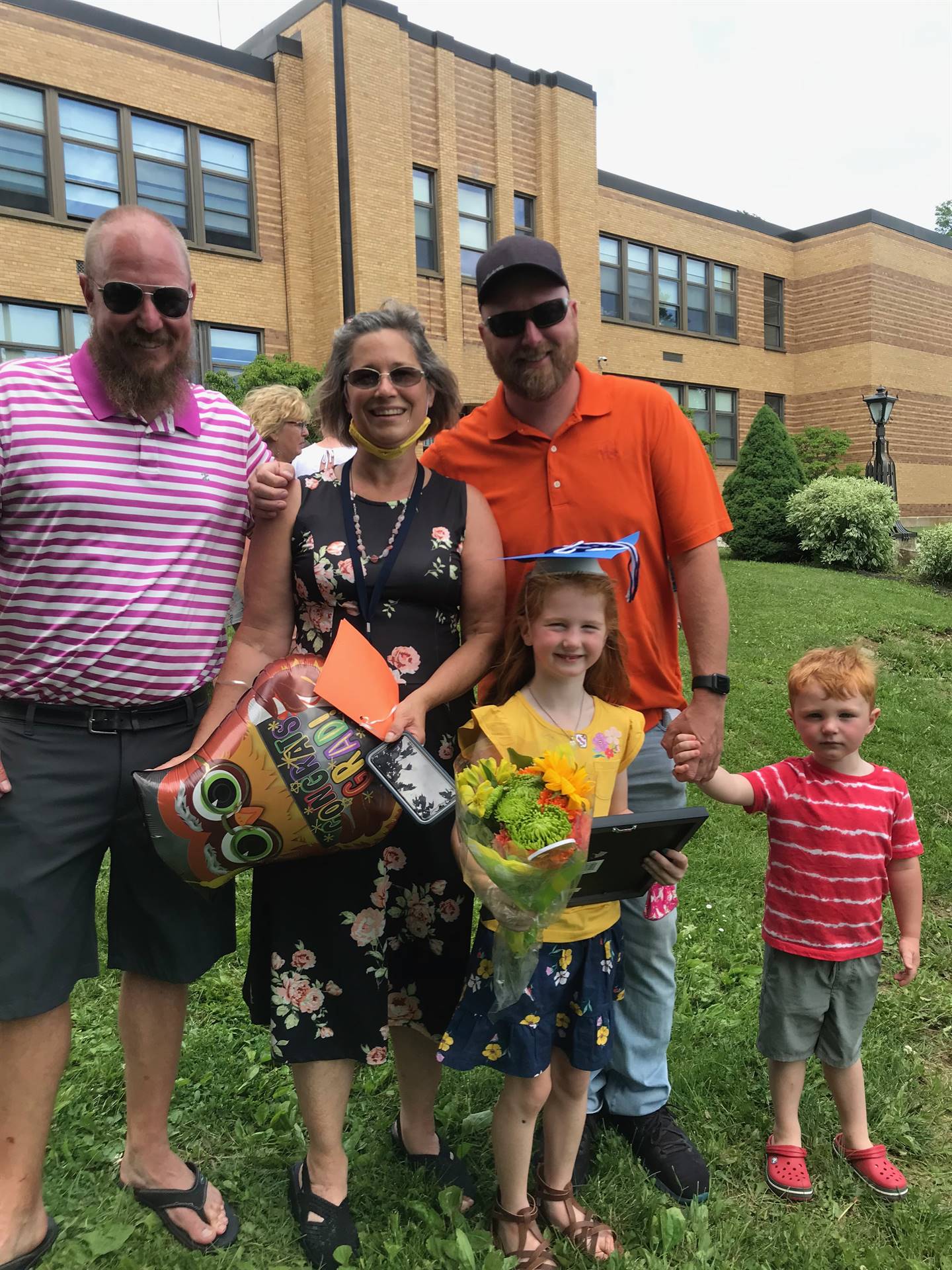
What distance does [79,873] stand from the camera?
87.5 inches

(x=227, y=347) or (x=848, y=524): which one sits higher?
(x=227, y=347)

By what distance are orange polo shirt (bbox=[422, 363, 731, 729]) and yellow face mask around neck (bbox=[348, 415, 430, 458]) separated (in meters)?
0.29

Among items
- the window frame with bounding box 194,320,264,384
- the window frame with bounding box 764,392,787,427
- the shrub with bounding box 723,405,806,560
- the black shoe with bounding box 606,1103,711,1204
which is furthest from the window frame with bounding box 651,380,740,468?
the black shoe with bounding box 606,1103,711,1204

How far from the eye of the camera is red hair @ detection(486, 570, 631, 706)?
238 cm

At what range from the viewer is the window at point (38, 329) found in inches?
542

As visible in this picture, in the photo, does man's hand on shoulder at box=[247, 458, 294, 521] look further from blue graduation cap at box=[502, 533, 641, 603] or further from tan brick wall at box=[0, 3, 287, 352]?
tan brick wall at box=[0, 3, 287, 352]

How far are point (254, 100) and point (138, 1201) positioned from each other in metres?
17.9

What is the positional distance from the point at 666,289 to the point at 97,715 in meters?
23.9

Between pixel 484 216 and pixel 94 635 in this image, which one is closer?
pixel 94 635

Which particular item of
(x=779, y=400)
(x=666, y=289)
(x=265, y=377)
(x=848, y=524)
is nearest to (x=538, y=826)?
(x=265, y=377)

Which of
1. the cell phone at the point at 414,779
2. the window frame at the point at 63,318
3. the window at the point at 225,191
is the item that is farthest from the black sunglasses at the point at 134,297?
the window at the point at 225,191

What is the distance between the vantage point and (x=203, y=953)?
7.77 feet

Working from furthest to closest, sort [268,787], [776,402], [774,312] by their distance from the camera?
1. [776,402]
2. [774,312]
3. [268,787]

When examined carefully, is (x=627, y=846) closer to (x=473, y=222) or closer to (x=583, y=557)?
(x=583, y=557)
